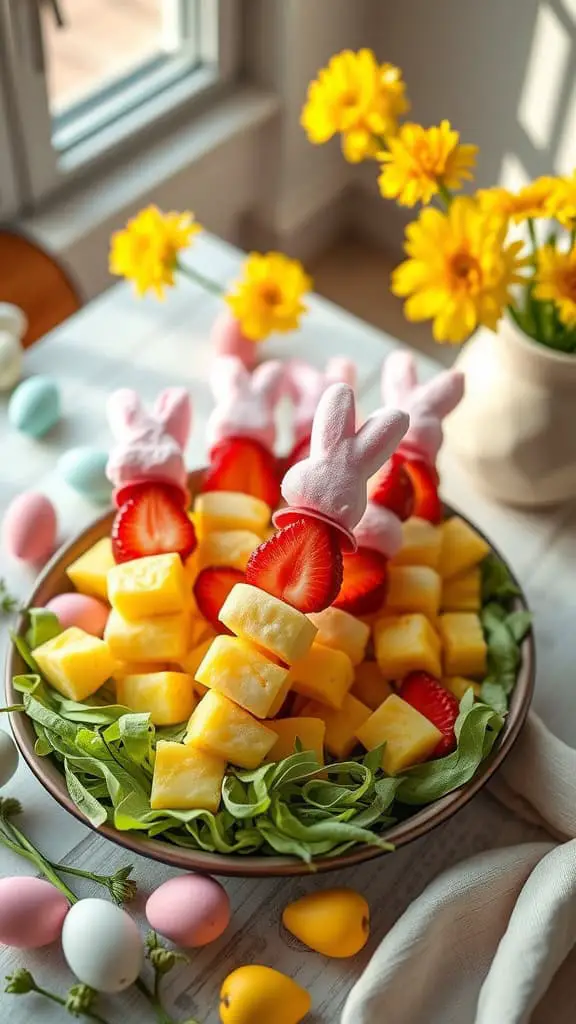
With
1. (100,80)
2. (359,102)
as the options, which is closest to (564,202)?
(359,102)

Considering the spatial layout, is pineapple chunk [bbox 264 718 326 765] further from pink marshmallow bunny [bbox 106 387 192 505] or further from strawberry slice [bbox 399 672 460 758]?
pink marshmallow bunny [bbox 106 387 192 505]

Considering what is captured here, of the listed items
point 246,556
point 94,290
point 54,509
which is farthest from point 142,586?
point 94,290

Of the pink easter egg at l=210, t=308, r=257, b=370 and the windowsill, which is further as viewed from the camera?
the windowsill

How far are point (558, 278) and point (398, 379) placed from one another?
179mm

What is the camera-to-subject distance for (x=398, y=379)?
3.21 ft

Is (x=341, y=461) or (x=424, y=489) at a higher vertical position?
(x=341, y=461)

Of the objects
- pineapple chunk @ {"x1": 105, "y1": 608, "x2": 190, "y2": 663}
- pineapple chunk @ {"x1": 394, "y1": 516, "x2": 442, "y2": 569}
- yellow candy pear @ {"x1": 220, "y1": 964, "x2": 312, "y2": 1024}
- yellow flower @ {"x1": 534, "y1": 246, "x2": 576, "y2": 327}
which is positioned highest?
yellow flower @ {"x1": 534, "y1": 246, "x2": 576, "y2": 327}

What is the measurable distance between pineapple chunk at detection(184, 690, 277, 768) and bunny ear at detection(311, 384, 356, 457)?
7.4 inches

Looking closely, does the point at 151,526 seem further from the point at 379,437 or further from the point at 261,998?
the point at 261,998

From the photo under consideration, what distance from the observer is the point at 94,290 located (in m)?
1.60

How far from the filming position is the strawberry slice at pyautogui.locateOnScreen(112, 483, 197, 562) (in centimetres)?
84

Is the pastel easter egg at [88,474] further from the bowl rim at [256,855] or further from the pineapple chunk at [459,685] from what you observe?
the pineapple chunk at [459,685]

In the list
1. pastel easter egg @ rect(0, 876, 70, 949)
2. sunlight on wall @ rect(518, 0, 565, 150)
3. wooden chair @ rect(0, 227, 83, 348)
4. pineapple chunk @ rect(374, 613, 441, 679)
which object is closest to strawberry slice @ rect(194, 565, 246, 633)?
pineapple chunk @ rect(374, 613, 441, 679)

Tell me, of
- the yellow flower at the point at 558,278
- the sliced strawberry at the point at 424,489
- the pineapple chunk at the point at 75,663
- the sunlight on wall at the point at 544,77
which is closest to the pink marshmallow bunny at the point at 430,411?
the sliced strawberry at the point at 424,489
